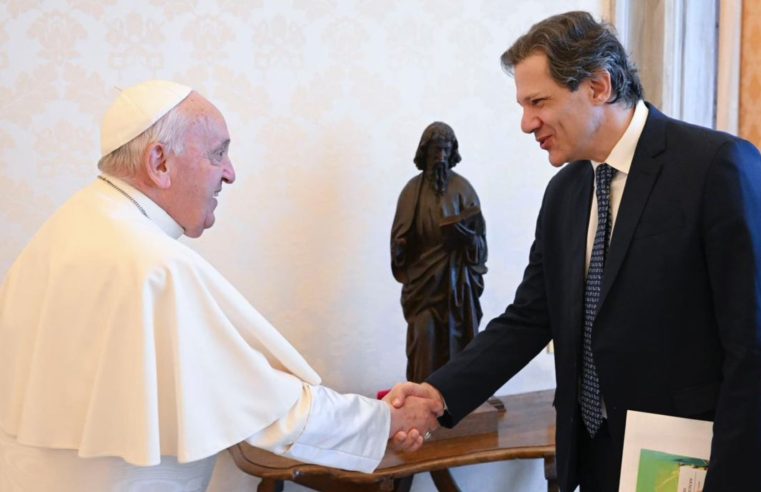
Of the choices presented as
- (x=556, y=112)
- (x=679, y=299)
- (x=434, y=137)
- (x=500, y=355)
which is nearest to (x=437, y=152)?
(x=434, y=137)

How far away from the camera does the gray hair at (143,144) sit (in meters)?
2.04

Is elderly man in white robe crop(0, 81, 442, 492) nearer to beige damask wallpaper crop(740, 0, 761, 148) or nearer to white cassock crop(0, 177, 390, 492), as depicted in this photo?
white cassock crop(0, 177, 390, 492)

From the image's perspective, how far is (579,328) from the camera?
6.68ft

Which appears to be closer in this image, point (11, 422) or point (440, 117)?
point (11, 422)

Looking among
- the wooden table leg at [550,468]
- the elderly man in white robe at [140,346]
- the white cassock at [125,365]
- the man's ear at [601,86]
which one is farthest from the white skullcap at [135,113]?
the wooden table leg at [550,468]

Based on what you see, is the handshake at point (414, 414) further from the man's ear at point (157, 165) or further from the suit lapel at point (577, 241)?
the man's ear at point (157, 165)

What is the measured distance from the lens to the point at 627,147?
2.00 m

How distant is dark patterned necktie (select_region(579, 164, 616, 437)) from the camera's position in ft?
6.57

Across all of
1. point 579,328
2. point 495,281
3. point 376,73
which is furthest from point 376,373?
point 579,328

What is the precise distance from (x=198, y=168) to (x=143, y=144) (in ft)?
0.48

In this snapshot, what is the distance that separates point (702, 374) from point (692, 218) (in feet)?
1.19

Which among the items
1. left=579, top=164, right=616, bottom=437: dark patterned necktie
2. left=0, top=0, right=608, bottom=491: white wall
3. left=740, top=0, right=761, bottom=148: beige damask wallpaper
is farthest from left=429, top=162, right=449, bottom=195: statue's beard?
left=740, top=0, right=761, bottom=148: beige damask wallpaper

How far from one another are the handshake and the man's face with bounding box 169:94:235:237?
81cm

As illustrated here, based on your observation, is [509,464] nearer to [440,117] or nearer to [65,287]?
[440,117]
